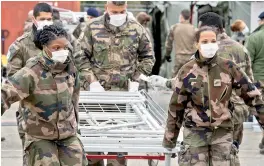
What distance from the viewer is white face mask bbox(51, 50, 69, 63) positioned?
5.68 m

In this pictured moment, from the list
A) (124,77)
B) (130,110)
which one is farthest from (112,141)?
(124,77)

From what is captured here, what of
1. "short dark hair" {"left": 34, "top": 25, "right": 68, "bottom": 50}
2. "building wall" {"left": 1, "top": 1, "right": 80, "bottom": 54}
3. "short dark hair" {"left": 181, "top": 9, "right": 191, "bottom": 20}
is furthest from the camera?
"building wall" {"left": 1, "top": 1, "right": 80, "bottom": 54}

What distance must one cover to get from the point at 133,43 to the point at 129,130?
1883mm

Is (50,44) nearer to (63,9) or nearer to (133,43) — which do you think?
(133,43)

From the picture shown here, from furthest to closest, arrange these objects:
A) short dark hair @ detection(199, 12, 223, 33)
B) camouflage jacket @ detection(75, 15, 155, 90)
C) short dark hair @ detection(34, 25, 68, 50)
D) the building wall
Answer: the building wall
camouflage jacket @ detection(75, 15, 155, 90)
short dark hair @ detection(199, 12, 223, 33)
short dark hair @ detection(34, 25, 68, 50)

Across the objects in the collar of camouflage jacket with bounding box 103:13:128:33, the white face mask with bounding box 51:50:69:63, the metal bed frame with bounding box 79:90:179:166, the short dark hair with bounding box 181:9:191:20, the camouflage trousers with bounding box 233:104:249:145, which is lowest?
the short dark hair with bounding box 181:9:191:20

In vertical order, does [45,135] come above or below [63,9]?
above

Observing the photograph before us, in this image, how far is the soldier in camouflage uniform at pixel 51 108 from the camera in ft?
18.5

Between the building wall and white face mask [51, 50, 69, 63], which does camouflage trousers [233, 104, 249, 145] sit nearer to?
white face mask [51, 50, 69, 63]

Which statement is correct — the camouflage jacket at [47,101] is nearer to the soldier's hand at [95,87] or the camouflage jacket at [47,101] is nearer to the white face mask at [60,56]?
the white face mask at [60,56]

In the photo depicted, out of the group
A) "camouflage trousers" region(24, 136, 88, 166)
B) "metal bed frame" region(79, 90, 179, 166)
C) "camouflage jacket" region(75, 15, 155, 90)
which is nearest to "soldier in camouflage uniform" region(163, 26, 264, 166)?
"metal bed frame" region(79, 90, 179, 166)

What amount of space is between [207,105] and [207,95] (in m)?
0.08

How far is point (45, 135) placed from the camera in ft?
18.7

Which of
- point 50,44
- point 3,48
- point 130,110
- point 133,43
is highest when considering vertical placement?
point 50,44
